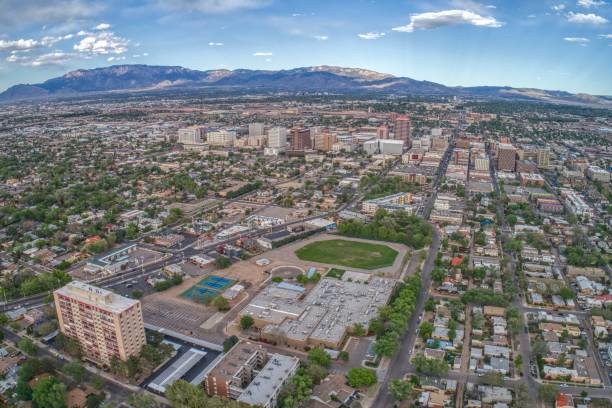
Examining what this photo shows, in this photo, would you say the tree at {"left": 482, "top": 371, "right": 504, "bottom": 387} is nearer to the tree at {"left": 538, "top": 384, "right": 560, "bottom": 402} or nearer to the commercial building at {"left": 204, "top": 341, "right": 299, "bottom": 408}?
the tree at {"left": 538, "top": 384, "right": 560, "bottom": 402}

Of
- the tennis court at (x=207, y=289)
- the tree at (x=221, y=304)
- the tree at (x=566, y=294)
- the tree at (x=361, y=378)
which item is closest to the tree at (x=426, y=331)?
the tree at (x=361, y=378)

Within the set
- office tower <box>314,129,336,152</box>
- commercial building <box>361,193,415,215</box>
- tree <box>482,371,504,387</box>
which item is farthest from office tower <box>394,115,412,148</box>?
tree <box>482,371,504,387</box>

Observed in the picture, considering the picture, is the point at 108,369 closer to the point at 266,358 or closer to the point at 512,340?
the point at 266,358

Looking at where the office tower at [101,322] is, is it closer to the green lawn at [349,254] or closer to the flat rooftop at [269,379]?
the flat rooftop at [269,379]

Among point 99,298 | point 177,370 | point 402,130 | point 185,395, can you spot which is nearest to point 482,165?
point 402,130

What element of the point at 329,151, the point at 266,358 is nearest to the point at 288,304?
the point at 266,358

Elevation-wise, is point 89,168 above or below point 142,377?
above
